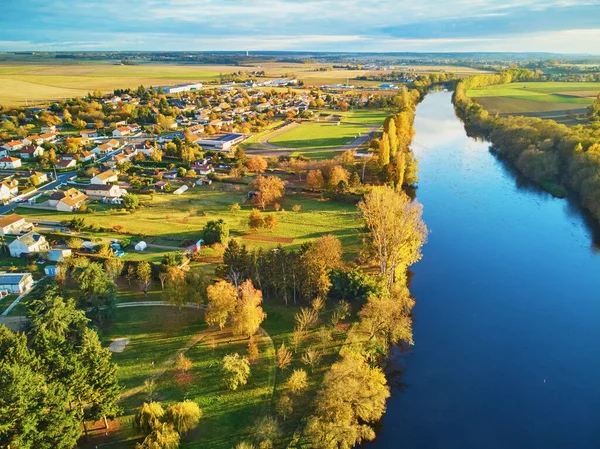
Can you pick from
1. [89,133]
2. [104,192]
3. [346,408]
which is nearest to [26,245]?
[104,192]

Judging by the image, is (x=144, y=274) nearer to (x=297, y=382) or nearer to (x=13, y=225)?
(x=297, y=382)

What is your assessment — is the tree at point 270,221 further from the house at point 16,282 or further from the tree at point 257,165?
the tree at point 257,165

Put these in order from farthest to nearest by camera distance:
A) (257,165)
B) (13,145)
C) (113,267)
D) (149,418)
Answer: (13,145)
(257,165)
(113,267)
(149,418)

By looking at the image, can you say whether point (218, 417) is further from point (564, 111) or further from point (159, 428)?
point (564, 111)

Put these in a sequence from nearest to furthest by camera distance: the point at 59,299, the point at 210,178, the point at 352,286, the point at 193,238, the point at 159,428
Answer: the point at 159,428 → the point at 59,299 → the point at 352,286 → the point at 193,238 → the point at 210,178

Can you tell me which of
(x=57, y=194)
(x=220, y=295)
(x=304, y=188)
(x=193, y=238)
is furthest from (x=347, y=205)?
(x=57, y=194)

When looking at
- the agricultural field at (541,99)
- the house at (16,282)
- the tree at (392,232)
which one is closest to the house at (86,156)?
the house at (16,282)
